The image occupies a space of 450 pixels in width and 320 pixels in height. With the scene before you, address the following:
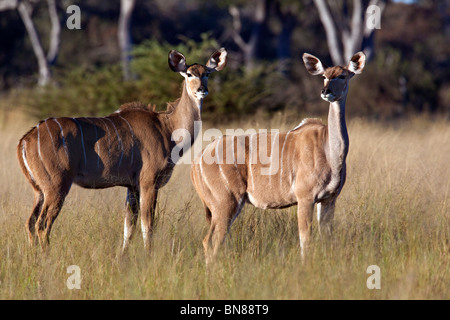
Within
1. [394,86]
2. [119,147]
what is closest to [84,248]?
[119,147]

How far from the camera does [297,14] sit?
2477 cm

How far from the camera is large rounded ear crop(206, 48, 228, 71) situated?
6.16m

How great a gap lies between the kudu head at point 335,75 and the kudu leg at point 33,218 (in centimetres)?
223

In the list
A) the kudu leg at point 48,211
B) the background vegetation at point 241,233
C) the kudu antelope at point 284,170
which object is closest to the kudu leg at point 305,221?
the kudu antelope at point 284,170

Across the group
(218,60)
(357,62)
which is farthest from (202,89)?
(357,62)

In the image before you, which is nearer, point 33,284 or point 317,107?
point 33,284

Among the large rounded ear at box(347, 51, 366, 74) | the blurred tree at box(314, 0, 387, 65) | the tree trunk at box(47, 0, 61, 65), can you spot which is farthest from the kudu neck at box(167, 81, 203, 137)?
the tree trunk at box(47, 0, 61, 65)

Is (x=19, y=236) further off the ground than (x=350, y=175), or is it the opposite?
(x=350, y=175)

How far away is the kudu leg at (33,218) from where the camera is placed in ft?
16.5

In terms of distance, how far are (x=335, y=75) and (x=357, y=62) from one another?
403 millimetres

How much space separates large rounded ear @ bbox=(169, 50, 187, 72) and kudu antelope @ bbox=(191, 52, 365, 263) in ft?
3.78

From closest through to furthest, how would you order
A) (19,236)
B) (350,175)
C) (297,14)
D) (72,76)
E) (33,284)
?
(33,284) < (19,236) < (350,175) < (72,76) < (297,14)
